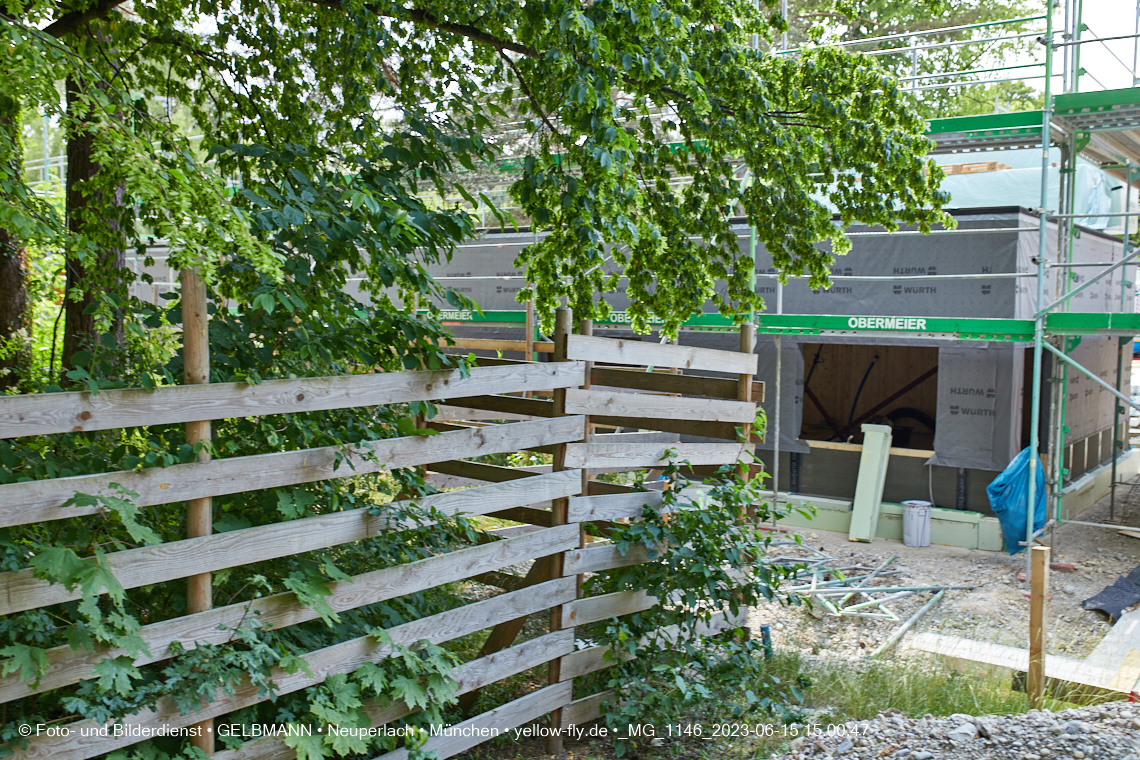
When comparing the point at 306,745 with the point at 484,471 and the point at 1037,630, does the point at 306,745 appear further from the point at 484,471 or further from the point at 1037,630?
the point at 1037,630

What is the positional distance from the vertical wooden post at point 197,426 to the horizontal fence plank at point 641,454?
6.84 ft

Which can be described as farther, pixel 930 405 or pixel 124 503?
pixel 930 405

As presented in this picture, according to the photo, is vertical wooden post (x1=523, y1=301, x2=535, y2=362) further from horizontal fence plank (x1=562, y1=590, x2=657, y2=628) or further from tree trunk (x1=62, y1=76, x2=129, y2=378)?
horizontal fence plank (x1=562, y1=590, x2=657, y2=628)

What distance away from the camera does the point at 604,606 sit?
5.14 m

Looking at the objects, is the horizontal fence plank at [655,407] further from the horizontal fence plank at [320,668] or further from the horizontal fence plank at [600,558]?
the horizontal fence plank at [320,668]

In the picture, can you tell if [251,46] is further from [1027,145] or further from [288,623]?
[1027,145]

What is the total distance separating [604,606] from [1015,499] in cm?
729

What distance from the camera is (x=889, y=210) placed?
6.86m

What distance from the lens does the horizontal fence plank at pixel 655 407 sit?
16.2 feet

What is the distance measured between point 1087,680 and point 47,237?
6.85 m

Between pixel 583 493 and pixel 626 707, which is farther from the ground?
pixel 583 493

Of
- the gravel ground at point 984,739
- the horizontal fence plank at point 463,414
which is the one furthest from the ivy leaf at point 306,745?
the horizontal fence plank at point 463,414

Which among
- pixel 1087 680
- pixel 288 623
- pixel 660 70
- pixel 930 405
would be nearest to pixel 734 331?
pixel 930 405

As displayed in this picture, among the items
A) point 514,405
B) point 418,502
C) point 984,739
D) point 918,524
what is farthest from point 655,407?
point 918,524
